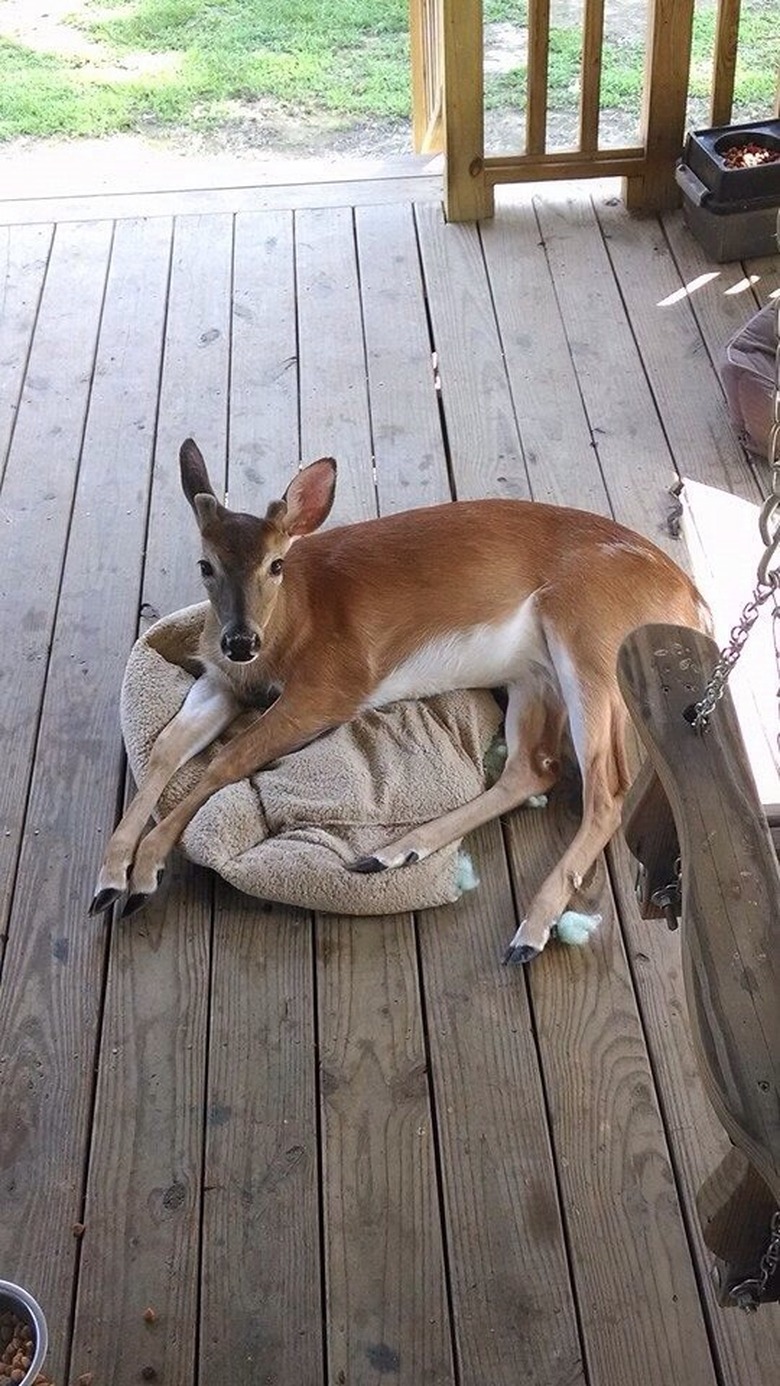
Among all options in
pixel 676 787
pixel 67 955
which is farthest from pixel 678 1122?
pixel 67 955

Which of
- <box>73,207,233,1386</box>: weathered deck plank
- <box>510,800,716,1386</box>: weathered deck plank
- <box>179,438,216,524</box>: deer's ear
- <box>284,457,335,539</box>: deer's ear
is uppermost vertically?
<box>179,438,216,524</box>: deer's ear

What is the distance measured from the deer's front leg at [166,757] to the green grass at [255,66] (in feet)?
13.5

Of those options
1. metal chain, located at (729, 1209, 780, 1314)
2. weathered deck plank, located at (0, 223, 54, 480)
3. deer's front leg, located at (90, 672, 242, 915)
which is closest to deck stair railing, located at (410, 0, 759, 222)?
weathered deck plank, located at (0, 223, 54, 480)

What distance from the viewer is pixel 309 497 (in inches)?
125

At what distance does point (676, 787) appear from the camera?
1.84 meters

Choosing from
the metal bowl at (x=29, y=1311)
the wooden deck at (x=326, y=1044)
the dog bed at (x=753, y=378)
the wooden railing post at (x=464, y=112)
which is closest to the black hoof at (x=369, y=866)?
the wooden deck at (x=326, y=1044)

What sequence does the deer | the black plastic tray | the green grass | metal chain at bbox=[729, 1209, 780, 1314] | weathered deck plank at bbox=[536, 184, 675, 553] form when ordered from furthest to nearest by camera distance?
the green grass
the black plastic tray
weathered deck plank at bbox=[536, 184, 675, 553]
the deer
metal chain at bbox=[729, 1209, 780, 1314]

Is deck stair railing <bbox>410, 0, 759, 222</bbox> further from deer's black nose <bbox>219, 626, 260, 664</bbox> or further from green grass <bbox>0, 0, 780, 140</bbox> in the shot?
deer's black nose <bbox>219, 626, 260, 664</bbox>

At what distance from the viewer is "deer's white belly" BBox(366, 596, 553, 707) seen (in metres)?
3.28

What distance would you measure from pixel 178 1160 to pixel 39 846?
0.85 meters

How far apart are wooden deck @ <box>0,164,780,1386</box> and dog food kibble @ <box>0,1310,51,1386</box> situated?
0.63 ft

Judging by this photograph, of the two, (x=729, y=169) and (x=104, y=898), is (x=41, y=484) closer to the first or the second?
(x=104, y=898)

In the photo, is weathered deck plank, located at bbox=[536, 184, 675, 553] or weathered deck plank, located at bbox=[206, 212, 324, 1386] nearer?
weathered deck plank, located at bbox=[206, 212, 324, 1386]

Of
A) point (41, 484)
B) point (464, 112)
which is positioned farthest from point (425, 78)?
point (41, 484)
